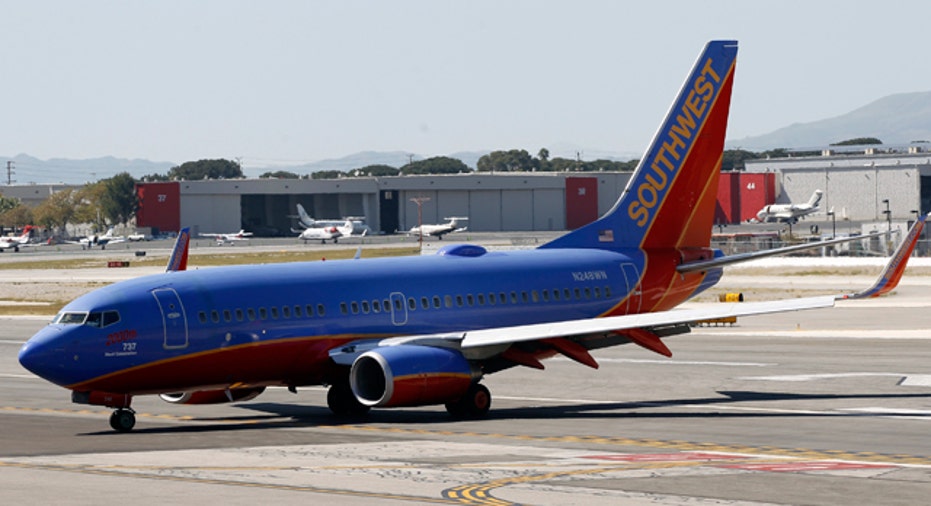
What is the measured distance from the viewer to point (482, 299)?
40.2m

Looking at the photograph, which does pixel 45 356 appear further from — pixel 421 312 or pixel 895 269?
pixel 895 269

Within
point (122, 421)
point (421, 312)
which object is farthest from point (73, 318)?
point (421, 312)

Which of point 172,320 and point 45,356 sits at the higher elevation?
point 172,320

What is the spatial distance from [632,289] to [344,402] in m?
10.3

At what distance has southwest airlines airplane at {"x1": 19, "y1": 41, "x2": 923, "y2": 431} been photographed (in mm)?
34594

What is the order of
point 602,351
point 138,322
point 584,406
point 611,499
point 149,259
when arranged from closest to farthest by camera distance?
point 611,499, point 138,322, point 584,406, point 602,351, point 149,259

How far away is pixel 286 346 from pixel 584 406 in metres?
9.11

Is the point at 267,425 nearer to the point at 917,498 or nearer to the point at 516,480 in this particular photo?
the point at 516,480

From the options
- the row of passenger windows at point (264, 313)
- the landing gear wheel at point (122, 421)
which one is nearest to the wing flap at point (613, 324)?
the row of passenger windows at point (264, 313)

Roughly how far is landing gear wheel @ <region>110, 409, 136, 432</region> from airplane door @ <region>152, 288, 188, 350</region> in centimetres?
214

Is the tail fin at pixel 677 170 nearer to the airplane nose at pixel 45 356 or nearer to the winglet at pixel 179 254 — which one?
the winglet at pixel 179 254

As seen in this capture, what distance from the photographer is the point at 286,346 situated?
36469 mm

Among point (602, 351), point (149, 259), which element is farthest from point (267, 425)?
point (149, 259)

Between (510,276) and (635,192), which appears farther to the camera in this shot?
A: (635,192)
